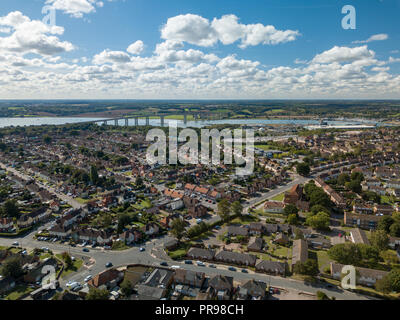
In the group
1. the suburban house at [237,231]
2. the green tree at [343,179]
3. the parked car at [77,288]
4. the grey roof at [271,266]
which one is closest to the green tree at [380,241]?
the grey roof at [271,266]

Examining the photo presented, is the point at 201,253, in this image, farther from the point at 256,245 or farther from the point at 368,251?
the point at 368,251

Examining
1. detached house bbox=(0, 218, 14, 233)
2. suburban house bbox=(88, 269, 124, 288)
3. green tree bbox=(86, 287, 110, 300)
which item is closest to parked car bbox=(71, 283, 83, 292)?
suburban house bbox=(88, 269, 124, 288)

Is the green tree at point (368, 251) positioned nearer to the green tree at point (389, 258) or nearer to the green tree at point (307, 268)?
the green tree at point (389, 258)

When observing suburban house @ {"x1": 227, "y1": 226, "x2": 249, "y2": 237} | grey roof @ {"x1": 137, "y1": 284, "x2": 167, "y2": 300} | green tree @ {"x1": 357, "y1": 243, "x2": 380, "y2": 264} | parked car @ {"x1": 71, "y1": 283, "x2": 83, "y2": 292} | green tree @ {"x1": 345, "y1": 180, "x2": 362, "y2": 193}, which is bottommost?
parked car @ {"x1": 71, "y1": 283, "x2": 83, "y2": 292}

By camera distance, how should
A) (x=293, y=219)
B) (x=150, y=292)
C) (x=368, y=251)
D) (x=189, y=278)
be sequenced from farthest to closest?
(x=293, y=219) < (x=368, y=251) < (x=189, y=278) < (x=150, y=292)

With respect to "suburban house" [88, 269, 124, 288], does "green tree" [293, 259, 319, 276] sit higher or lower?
higher

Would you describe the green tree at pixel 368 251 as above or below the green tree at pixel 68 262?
above

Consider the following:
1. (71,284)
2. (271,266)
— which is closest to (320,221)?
(271,266)

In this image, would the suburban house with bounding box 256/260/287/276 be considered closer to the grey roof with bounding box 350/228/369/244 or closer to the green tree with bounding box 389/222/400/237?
the grey roof with bounding box 350/228/369/244

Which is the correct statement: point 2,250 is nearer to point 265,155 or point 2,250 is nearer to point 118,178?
point 118,178

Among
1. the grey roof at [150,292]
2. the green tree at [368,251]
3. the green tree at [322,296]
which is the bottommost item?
the grey roof at [150,292]
